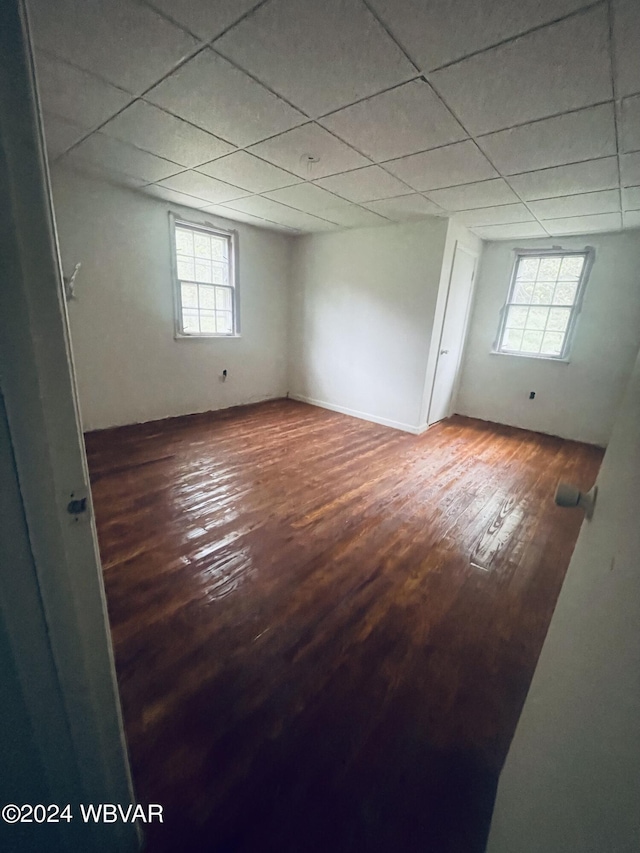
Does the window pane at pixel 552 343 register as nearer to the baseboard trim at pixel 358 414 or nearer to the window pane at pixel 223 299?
the baseboard trim at pixel 358 414

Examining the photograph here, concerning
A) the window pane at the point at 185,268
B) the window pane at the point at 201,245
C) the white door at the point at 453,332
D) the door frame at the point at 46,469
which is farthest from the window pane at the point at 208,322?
the door frame at the point at 46,469

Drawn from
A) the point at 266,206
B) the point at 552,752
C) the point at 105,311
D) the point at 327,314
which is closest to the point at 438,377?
the point at 327,314

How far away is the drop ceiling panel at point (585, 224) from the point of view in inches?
132

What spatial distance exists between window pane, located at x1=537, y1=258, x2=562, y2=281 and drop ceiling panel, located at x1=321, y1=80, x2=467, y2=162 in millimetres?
3136

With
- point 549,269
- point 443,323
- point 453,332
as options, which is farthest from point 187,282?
point 549,269

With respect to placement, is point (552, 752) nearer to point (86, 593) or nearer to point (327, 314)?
point (86, 593)

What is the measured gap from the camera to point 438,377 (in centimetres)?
454

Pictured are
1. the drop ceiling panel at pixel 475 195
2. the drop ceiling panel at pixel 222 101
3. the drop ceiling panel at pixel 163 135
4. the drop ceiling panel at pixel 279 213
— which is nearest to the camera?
the drop ceiling panel at pixel 222 101

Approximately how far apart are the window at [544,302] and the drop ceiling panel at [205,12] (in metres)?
4.41

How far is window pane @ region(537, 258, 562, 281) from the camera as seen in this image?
4309 mm

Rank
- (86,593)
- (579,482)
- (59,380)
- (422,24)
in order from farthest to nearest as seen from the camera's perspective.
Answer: (579,482) < (422,24) < (86,593) < (59,380)

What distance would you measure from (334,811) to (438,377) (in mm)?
4289

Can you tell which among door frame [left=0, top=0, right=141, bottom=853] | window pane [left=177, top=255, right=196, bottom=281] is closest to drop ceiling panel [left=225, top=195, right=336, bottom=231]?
window pane [left=177, top=255, right=196, bottom=281]

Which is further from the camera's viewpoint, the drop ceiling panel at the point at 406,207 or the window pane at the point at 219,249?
the window pane at the point at 219,249
